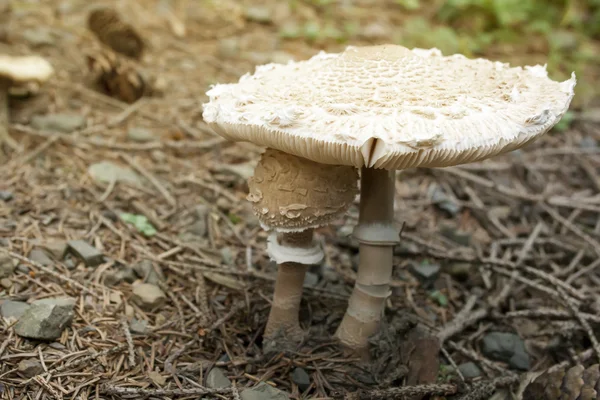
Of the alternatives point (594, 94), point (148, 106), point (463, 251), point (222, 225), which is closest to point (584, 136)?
point (594, 94)

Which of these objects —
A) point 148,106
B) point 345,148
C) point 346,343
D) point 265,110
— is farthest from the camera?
point 148,106

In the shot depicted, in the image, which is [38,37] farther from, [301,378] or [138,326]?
[301,378]

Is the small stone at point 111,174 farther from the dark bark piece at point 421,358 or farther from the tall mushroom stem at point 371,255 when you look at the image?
the dark bark piece at point 421,358

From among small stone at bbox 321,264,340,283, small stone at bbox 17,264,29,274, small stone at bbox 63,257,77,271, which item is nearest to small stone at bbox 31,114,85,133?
small stone at bbox 63,257,77,271

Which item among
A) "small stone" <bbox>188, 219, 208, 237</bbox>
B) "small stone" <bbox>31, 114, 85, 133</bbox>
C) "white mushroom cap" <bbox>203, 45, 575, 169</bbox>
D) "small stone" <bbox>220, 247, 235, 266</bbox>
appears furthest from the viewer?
"small stone" <bbox>31, 114, 85, 133</bbox>

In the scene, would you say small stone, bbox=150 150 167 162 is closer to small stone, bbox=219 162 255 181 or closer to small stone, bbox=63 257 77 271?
small stone, bbox=219 162 255 181

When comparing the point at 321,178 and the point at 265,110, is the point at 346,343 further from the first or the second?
the point at 265,110
